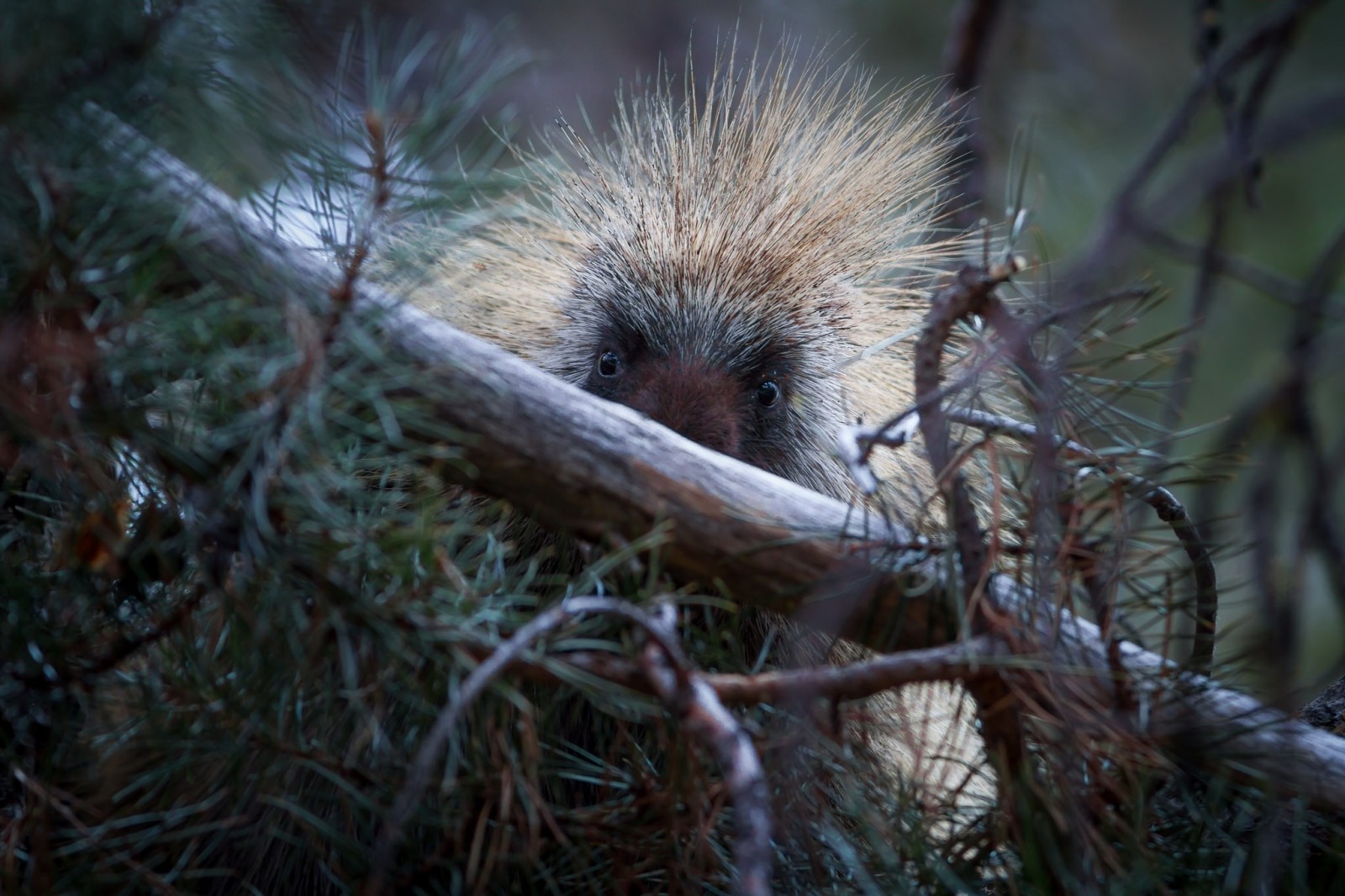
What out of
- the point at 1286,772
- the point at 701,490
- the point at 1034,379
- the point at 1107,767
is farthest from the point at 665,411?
the point at 1286,772

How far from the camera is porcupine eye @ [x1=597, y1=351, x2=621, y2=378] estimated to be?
1869 millimetres

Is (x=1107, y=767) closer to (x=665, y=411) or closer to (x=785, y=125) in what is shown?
(x=665, y=411)

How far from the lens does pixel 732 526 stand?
1.04 meters

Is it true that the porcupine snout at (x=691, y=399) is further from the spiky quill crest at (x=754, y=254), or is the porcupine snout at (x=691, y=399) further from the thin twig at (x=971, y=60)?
the thin twig at (x=971, y=60)

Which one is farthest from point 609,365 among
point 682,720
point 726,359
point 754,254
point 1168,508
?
point 682,720

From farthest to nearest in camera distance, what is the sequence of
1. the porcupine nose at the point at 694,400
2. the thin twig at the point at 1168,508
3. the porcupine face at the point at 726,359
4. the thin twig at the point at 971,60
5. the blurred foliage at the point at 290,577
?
1. the thin twig at the point at 971,60
2. the porcupine face at the point at 726,359
3. the porcupine nose at the point at 694,400
4. the thin twig at the point at 1168,508
5. the blurred foliage at the point at 290,577

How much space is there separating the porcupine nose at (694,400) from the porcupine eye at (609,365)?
2.4 inches

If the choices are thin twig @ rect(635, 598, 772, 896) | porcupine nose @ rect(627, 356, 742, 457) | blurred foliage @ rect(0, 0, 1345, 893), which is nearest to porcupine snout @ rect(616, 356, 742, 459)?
porcupine nose @ rect(627, 356, 742, 457)

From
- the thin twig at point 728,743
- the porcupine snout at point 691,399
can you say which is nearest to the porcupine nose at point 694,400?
the porcupine snout at point 691,399

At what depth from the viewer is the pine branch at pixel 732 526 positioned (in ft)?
3.10

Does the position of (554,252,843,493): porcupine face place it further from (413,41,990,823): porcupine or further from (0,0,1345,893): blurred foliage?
(0,0,1345,893): blurred foliage

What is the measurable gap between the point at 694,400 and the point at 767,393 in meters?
0.22

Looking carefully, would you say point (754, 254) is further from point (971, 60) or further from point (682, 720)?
point (682, 720)

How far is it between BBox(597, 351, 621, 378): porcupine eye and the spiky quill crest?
0.06 metres
